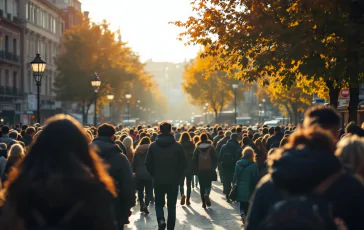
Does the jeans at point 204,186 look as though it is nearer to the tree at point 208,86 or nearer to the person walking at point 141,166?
the person walking at point 141,166

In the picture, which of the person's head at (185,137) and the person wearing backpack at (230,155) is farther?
the person wearing backpack at (230,155)

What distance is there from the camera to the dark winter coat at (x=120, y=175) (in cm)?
870

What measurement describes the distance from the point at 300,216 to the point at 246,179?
Result: 899 cm

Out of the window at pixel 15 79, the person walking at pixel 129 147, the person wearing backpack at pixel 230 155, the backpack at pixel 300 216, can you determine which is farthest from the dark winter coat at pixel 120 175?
the window at pixel 15 79

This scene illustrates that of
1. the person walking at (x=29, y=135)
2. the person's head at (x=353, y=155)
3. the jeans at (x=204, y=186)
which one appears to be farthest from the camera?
the person walking at (x=29, y=135)

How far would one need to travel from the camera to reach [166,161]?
1234 cm

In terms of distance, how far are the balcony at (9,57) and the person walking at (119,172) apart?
49.3 m

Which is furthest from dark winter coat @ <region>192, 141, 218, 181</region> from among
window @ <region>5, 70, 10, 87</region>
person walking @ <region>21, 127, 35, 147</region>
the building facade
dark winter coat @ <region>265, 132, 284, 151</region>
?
window @ <region>5, 70, 10, 87</region>

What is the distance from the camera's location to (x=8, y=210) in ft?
13.8

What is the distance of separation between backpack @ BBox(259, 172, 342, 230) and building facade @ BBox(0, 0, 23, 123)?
53698 mm

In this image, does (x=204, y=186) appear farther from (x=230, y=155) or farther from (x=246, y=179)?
(x=246, y=179)

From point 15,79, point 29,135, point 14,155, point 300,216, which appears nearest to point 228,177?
point 29,135

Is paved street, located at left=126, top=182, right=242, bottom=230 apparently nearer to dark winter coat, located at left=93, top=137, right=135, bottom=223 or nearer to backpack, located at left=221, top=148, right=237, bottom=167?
backpack, located at left=221, top=148, right=237, bottom=167

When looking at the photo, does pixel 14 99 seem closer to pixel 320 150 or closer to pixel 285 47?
pixel 285 47
